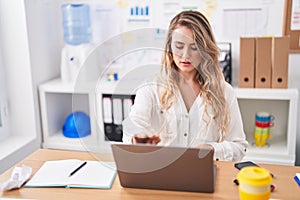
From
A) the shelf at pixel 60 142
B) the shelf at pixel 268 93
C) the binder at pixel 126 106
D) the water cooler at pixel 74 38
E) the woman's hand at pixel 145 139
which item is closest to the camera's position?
the woman's hand at pixel 145 139

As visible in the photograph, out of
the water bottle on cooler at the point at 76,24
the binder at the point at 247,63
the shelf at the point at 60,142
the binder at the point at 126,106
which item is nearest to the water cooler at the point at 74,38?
the water bottle on cooler at the point at 76,24

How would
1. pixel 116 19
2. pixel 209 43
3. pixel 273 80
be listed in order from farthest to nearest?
pixel 116 19 → pixel 273 80 → pixel 209 43

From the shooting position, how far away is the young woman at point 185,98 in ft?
4.16

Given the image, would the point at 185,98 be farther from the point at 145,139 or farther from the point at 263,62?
the point at 263,62

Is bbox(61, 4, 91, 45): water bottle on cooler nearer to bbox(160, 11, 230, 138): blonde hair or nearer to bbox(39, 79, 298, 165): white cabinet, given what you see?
bbox(39, 79, 298, 165): white cabinet

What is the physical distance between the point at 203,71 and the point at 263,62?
3.78 feet

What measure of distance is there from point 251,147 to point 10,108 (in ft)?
5.68

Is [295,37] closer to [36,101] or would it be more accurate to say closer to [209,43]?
[209,43]

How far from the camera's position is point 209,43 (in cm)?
145

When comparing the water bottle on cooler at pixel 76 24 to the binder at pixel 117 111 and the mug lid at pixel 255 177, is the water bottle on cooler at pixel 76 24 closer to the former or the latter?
the binder at pixel 117 111

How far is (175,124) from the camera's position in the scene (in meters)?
1.32

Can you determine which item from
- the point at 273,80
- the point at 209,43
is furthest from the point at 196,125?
the point at 273,80

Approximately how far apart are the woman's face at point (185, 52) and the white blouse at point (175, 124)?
10 centimetres

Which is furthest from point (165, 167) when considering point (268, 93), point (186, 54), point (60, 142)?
point (60, 142)
